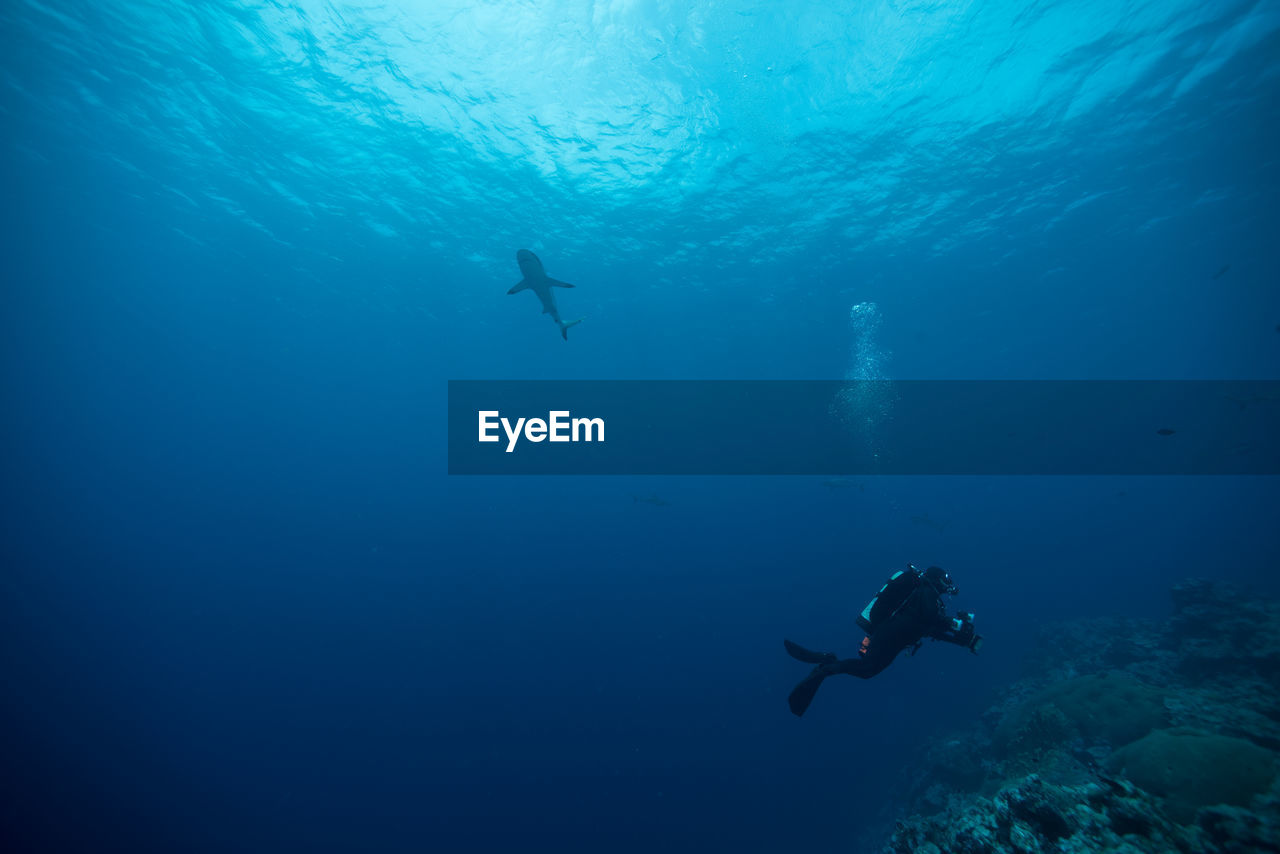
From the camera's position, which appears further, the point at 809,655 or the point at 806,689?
the point at 809,655

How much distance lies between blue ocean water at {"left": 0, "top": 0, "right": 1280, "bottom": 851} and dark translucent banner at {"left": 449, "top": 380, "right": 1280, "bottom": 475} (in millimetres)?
2913

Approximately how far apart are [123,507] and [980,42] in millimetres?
134654

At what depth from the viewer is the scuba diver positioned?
5973 mm

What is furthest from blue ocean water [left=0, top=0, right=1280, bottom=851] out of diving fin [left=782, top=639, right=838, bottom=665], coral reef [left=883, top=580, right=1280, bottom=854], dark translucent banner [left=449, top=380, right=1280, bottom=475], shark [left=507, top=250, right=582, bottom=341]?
diving fin [left=782, top=639, right=838, bottom=665]

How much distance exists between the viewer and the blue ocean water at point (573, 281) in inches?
586

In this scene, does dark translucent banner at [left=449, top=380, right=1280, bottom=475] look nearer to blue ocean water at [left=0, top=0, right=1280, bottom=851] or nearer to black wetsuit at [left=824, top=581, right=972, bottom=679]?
blue ocean water at [left=0, top=0, right=1280, bottom=851]

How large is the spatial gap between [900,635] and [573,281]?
2447 centimetres

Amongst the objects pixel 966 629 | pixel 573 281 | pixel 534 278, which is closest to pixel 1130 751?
pixel 966 629

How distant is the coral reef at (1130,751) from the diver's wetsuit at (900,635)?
1.59 meters

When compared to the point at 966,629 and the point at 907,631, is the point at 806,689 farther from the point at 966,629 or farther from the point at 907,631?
the point at 966,629

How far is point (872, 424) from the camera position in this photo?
49.0 m

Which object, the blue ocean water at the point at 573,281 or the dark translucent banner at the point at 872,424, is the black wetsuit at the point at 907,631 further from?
the dark translucent banner at the point at 872,424

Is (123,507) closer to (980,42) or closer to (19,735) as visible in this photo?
(19,735)

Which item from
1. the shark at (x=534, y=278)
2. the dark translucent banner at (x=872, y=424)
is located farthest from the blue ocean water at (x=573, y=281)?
the shark at (x=534, y=278)
